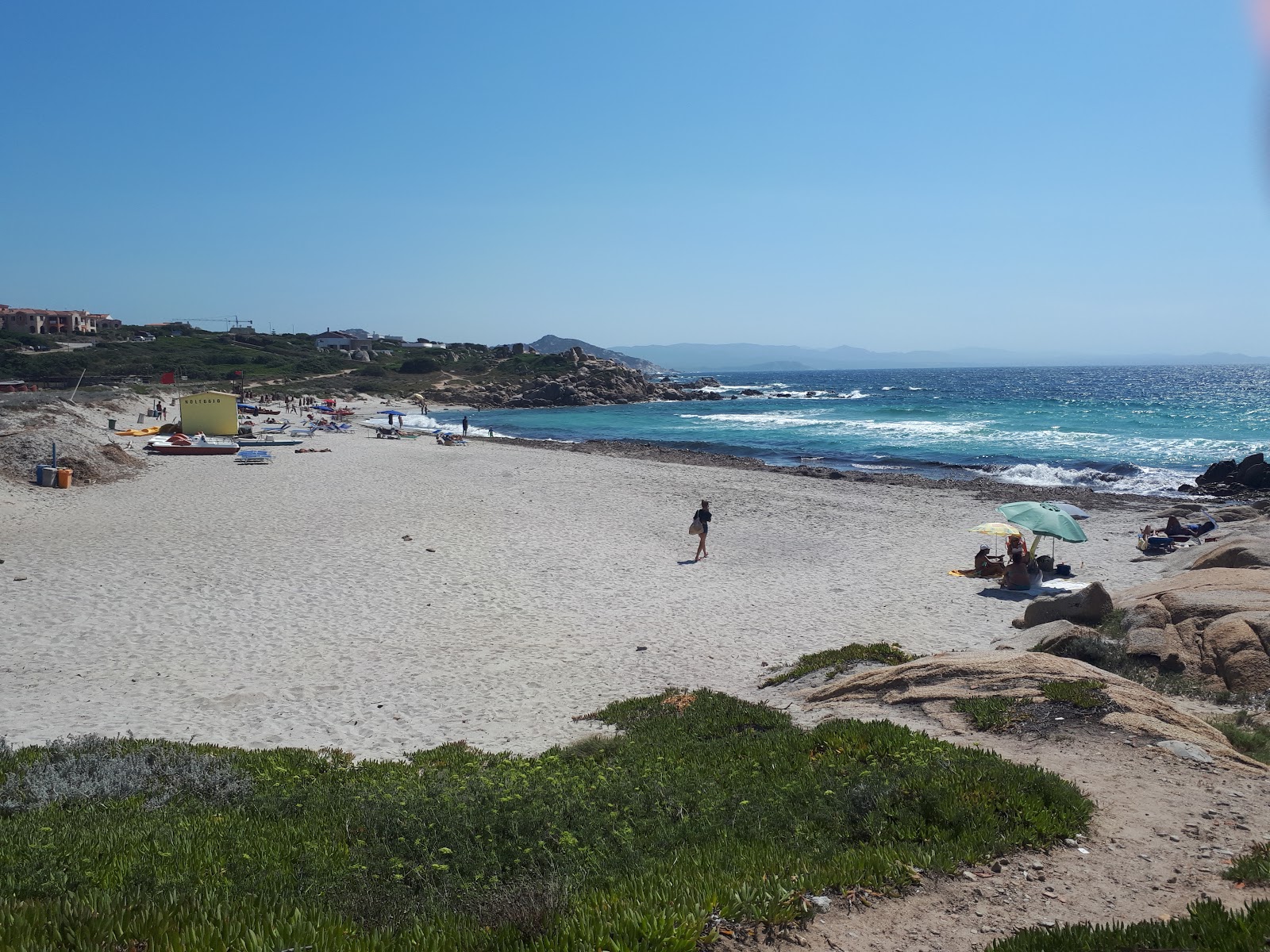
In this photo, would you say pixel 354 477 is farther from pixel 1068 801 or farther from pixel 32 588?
pixel 1068 801

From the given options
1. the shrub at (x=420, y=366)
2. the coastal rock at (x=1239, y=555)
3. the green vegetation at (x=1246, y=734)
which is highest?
the shrub at (x=420, y=366)

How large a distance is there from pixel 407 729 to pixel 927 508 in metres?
20.7

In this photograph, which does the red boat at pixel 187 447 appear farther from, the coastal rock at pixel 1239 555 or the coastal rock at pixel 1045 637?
the coastal rock at pixel 1239 555

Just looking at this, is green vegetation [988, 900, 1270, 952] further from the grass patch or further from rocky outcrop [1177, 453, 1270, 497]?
rocky outcrop [1177, 453, 1270, 497]

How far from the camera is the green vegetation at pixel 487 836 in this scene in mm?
3256

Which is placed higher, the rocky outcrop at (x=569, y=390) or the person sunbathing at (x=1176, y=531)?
the rocky outcrop at (x=569, y=390)

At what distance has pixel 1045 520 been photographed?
50.3ft

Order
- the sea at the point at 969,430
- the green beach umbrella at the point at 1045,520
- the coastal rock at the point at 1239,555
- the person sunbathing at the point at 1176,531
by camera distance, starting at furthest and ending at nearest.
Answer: the sea at the point at 969,430 < the person sunbathing at the point at 1176,531 < the green beach umbrella at the point at 1045,520 < the coastal rock at the point at 1239,555

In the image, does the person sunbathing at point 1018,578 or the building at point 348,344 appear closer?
the person sunbathing at point 1018,578

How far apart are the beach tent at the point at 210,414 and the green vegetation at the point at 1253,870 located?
126 feet

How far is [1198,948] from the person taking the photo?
3033 millimetres

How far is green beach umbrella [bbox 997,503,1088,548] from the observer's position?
1505 centimetres

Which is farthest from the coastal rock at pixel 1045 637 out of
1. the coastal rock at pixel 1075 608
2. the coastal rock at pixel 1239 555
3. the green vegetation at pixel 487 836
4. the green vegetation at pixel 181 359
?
the green vegetation at pixel 181 359

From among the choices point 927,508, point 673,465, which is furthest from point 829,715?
point 673,465
